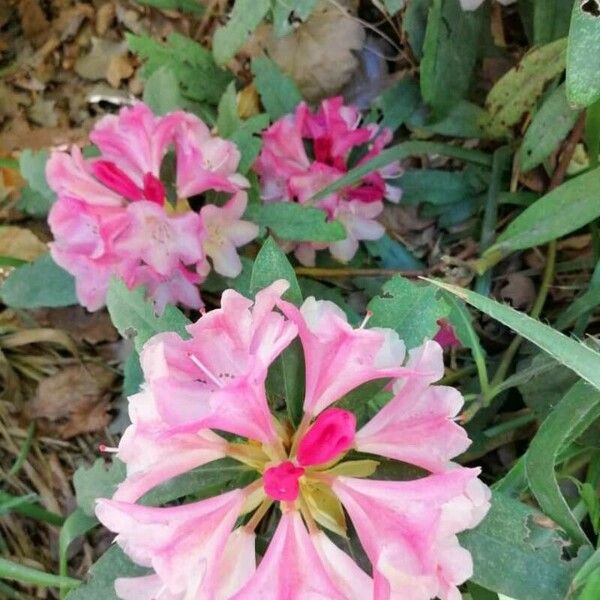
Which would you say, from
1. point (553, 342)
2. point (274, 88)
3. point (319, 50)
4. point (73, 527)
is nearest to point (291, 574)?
point (553, 342)

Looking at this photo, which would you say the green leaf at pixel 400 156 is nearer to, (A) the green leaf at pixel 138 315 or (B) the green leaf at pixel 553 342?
(A) the green leaf at pixel 138 315

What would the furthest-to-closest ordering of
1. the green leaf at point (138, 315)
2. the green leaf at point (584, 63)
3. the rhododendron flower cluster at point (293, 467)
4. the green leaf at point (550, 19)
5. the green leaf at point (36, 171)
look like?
1. the green leaf at point (36, 171)
2. the green leaf at point (550, 19)
3. the green leaf at point (138, 315)
4. the green leaf at point (584, 63)
5. the rhododendron flower cluster at point (293, 467)

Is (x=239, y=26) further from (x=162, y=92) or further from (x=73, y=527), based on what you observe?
(x=73, y=527)

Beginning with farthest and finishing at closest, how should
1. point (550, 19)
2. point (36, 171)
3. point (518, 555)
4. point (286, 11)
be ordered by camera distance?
point (36, 171), point (550, 19), point (286, 11), point (518, 555)

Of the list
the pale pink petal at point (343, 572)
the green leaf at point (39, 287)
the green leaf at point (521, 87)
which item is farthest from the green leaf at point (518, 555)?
the green leaf at point (39, 287)

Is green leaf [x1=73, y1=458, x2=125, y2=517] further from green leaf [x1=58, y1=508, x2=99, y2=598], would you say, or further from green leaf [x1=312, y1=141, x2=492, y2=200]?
green leaf [x1=312, y1=141, x2=492, y2=200]

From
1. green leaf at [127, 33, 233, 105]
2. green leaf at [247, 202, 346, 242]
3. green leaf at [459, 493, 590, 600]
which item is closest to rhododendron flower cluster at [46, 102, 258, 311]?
green leaf at [247, 202, 346, 242]

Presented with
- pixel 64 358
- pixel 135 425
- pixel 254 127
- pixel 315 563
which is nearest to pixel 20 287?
pixel 64 358
